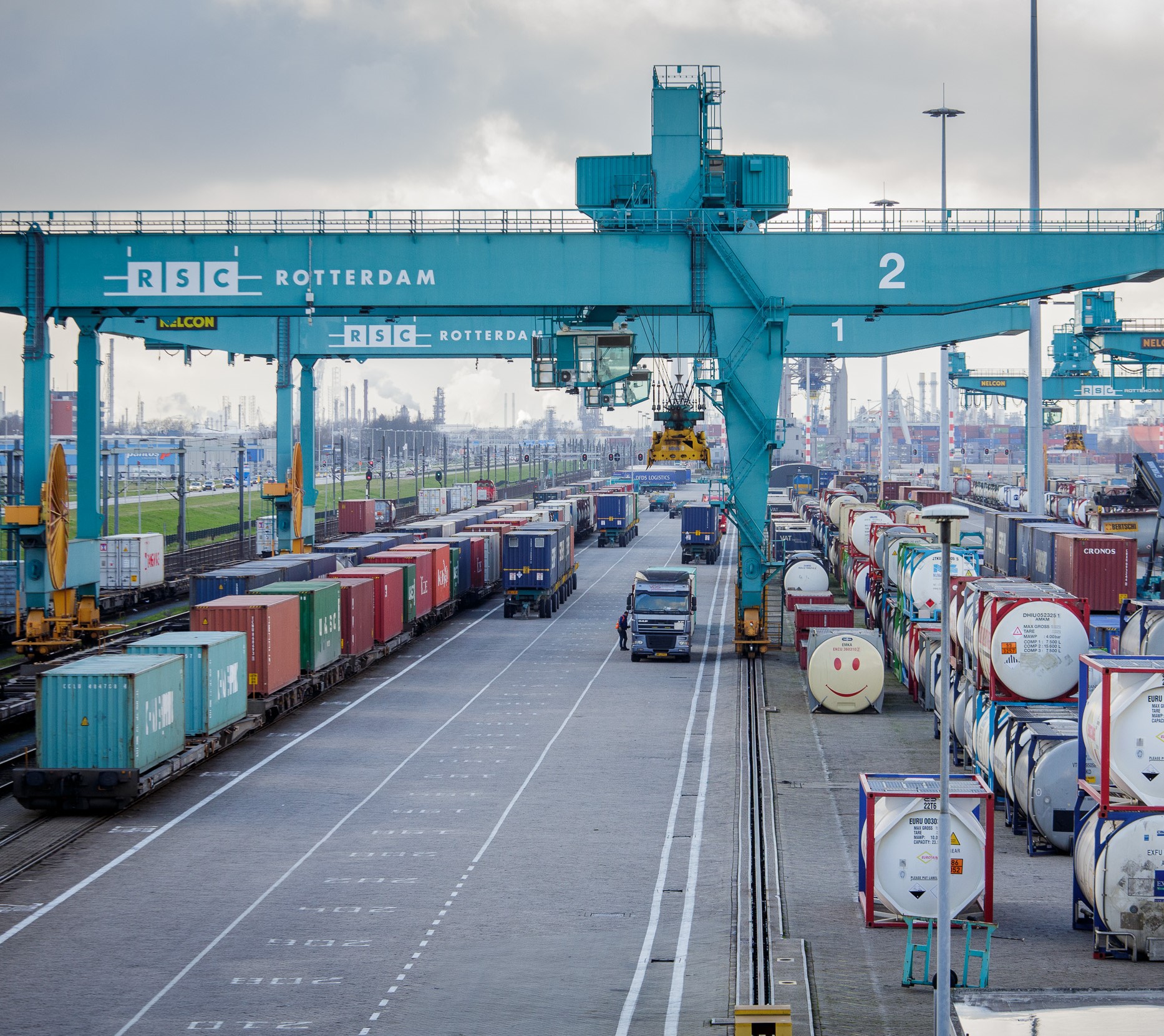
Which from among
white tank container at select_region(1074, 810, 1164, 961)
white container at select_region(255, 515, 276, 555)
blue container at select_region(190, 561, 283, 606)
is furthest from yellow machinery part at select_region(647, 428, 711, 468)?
white container at select_region(255, 515, 276, 555)

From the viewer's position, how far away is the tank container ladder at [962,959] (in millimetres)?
17750

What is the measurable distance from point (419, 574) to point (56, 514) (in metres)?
13.4

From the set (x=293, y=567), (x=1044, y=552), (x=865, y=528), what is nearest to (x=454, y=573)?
(x=293, y=567)

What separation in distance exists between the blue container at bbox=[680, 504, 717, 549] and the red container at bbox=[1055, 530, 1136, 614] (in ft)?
126

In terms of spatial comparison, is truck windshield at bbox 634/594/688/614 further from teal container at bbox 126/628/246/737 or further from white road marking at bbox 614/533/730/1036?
teal container at bbox 126/628/246/737

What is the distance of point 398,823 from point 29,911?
22.9ft

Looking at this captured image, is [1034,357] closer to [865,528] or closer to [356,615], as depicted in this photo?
[865,528]

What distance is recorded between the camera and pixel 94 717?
2677 centimetres

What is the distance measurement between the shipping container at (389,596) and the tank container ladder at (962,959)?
28.3 m

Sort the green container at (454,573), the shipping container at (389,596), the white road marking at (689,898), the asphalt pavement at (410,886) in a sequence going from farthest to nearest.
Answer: the green container at (454,573), the shipping container at (389,596), the asphalt pavement at (410,886), the white road marking at (689,898)

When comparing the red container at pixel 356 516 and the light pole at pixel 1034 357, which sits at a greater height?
the light pole at pixel 1034 357

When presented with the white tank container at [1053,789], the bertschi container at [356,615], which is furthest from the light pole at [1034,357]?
the white tank container at [1053,789]

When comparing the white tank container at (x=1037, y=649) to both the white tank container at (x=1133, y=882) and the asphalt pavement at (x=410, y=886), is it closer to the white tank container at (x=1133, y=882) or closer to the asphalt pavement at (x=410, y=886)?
the asphalt pavement at (x=410, y=886)

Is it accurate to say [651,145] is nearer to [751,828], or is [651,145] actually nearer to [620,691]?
[620,691]
